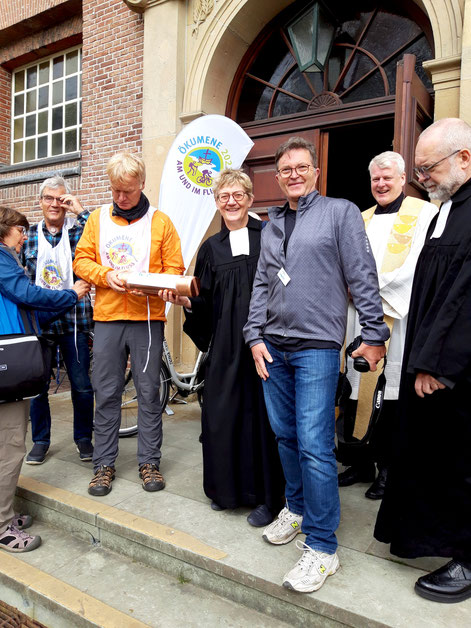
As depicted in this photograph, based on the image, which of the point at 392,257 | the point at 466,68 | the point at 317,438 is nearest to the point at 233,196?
the point at 392,257

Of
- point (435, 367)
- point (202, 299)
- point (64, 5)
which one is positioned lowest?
point (435, 367)

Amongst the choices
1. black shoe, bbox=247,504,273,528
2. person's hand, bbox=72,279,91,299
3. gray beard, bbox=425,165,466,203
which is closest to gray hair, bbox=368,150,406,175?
gray beard, bbox=425,165,466,203

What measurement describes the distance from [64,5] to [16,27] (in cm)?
119

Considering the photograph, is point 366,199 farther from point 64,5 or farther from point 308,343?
point 308,343

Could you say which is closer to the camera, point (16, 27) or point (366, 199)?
point (16, 27)

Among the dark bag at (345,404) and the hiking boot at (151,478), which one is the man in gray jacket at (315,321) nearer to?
the dark bag at (345,404)

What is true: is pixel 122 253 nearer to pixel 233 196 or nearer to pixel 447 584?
pixel 233 196

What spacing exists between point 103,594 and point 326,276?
1.96 metres

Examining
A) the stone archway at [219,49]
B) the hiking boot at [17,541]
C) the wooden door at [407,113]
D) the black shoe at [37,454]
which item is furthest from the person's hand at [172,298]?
the stone archway at [219,49]

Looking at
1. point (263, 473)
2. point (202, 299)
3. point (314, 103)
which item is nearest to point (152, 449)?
point (263, 473)

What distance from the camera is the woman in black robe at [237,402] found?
2.91 metres

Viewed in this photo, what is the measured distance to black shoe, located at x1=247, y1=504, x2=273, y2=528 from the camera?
2.86m

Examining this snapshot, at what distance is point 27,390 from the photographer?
2.82 metres

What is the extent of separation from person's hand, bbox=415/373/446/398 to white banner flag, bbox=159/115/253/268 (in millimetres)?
3351
